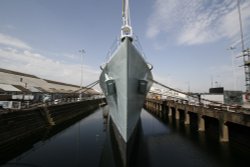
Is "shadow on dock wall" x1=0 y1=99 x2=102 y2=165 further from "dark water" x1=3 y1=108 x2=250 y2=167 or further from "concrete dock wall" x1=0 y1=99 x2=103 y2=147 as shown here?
"dark water" x1=3 y1=108 x2=250 y2=167

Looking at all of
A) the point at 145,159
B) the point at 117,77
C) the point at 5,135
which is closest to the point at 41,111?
the point at 5,135

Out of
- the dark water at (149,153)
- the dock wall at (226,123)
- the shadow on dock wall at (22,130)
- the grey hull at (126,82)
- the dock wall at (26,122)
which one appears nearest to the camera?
the dark water at (149,153)

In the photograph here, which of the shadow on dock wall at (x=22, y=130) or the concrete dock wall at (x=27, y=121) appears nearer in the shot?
the shadow on dock wall at (x=22, y=130)

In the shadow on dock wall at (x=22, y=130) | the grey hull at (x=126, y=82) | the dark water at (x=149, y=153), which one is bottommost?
the dark water at (x=149, y=153)

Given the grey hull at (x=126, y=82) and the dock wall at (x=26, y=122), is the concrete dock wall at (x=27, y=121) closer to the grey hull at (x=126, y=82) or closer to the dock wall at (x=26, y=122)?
the dock wall at (x=26, y=122)

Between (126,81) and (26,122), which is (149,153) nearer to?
(126,81)

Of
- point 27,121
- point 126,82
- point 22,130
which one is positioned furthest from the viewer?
point 27,121

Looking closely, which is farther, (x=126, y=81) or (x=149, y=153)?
(x=149, y=153)

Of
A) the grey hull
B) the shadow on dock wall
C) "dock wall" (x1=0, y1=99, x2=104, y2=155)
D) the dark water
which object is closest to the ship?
the grey hull

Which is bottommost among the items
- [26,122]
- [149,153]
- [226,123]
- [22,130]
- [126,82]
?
[149,153]

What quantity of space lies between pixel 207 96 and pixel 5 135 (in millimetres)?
21989

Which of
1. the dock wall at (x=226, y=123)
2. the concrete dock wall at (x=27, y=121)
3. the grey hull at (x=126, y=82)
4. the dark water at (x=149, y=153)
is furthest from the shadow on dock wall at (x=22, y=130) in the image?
the dock wall at (x=226, y=123)

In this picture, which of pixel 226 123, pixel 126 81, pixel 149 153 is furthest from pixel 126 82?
pixel 226 123

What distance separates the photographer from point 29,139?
1224 cm
